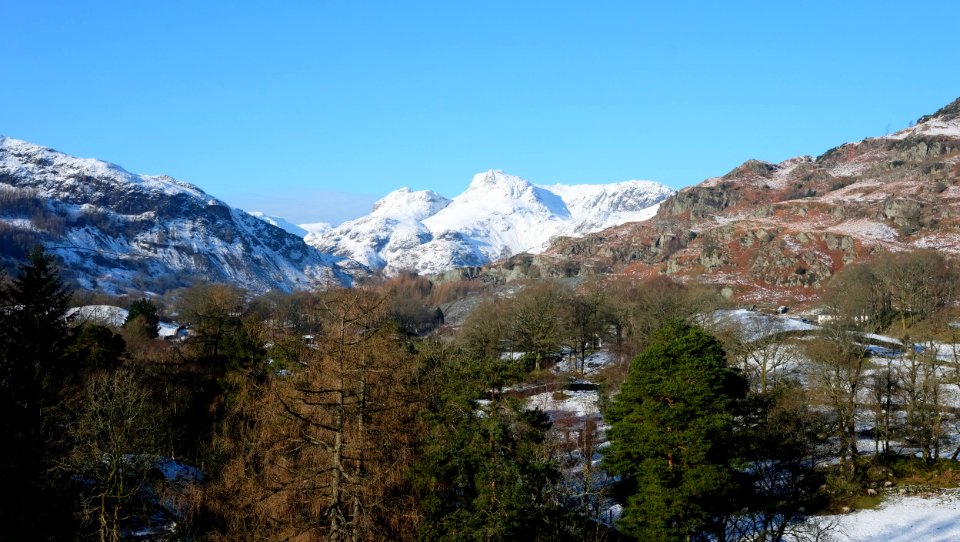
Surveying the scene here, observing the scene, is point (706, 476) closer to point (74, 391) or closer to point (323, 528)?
point (323, 528)

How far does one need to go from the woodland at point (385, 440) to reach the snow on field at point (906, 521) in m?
1.43

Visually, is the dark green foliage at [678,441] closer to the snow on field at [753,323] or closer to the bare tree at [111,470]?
the bare tree at [111,470]

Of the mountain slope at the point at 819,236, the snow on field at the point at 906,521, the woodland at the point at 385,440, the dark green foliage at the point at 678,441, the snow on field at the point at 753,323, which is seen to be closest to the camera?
the woodland at the point at 385,440

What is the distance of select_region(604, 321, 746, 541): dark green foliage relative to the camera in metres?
28.2

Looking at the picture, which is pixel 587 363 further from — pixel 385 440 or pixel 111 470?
pixel 111 470

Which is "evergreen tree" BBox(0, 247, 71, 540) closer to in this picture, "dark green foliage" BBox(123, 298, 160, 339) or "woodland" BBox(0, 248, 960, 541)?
"woodland" BBox(0, 248, 960, 541)

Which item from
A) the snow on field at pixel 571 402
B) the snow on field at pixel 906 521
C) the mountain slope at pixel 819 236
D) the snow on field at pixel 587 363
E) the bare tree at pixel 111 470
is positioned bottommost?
the snow on field at pixel 906 521

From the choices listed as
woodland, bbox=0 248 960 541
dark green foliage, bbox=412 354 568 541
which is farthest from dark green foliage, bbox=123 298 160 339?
dark green foliage, bbox=412 354 568 541

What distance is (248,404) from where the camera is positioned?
3052 centimetres

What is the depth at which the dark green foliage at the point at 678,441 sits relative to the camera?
28.2 m

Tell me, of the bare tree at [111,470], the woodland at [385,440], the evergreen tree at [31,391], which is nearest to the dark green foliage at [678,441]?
the woodland at [385,440]

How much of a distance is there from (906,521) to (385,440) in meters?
27.0

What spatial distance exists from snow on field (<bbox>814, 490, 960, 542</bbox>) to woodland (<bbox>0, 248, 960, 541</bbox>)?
143 cm

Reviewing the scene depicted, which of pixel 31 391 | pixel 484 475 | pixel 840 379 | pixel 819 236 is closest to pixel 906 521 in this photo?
pixel 840 379
